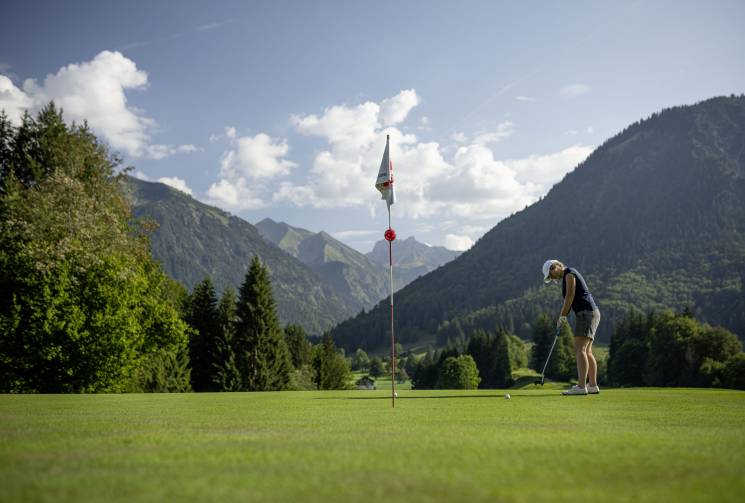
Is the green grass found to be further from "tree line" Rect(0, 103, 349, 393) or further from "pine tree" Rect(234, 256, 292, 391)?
"pine tree" Rect(234, 256, 292, 391)

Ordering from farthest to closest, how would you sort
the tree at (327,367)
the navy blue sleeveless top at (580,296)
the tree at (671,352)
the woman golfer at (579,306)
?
the tree at (327,367), the tree at (671,352), the navy blue sleeveless top at (580,296), the woman golfer at (579,306)

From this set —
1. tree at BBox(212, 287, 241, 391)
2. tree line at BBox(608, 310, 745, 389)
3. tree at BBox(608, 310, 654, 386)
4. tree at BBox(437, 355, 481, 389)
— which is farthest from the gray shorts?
tree at BBox(437, 355, 481, 389)

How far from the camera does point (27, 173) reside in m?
35.7

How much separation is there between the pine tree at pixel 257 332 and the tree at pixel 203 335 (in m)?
2.94

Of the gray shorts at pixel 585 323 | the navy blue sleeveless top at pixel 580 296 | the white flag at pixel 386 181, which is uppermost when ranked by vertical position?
the white flag at pixel 386 181

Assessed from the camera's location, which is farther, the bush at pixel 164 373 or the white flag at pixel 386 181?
the bush at pixel 164 373

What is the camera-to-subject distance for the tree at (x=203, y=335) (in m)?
58.7

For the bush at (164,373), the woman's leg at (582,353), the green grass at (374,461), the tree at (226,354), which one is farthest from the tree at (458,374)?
the green grass at (374,461)

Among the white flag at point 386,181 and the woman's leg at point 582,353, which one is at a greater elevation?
the white flag at point 386,181

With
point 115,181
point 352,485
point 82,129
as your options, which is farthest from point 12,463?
point 82,129

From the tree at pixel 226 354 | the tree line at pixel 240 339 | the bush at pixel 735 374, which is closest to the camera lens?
the bush at pixel 735 374

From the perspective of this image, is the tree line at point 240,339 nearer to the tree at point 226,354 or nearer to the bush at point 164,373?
the tree at point 226,354

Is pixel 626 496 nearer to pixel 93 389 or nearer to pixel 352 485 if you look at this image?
pixel 352 485

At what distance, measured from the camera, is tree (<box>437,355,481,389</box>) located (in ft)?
350
